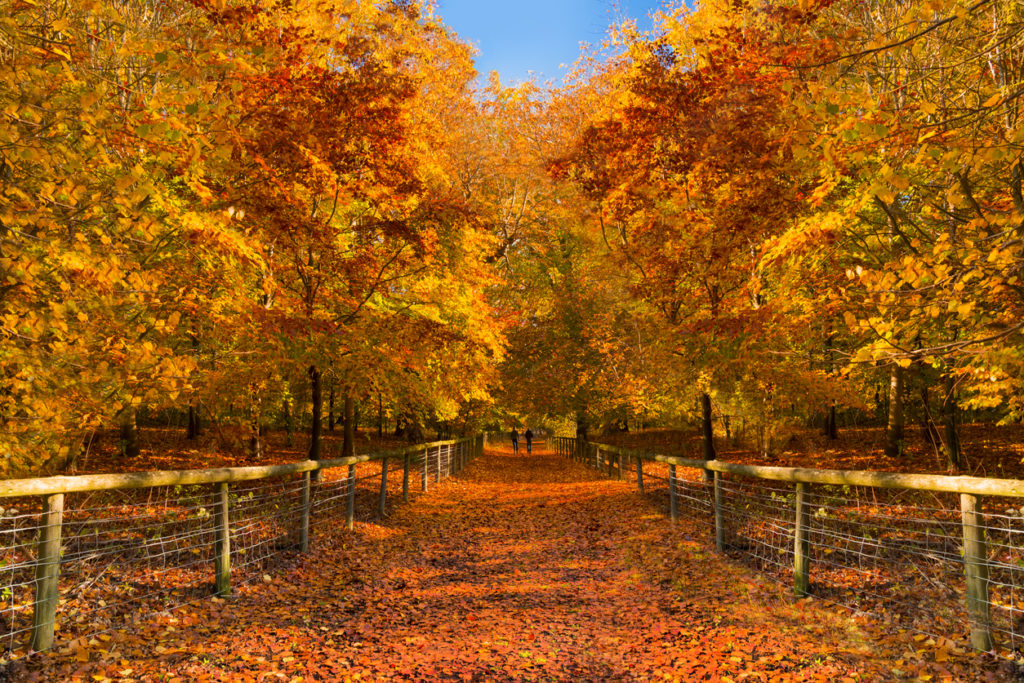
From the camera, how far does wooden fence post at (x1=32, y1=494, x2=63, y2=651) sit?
4277mm

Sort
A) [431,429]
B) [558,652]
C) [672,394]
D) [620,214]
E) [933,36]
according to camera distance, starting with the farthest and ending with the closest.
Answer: [431,429], [672,394], [620,214], [933,36], [558,652]

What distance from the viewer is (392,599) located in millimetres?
6477

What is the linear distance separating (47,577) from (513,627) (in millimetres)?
3560

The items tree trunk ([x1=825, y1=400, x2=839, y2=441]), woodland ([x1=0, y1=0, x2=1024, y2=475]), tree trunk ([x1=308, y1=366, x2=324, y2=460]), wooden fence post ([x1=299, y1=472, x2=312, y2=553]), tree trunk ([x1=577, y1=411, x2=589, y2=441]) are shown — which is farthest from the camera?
tree trunk ([x1=577, y1=411, x2=589, y2=441])

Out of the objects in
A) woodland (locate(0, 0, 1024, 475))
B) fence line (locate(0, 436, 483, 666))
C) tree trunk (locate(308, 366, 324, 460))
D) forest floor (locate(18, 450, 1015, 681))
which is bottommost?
forest floor (locate(18, 450, 1015, 681))

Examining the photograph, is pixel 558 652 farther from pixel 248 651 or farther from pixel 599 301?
pixel 599 301

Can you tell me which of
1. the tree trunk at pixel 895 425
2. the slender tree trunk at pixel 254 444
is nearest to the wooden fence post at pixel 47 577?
the slender tree trunk at pixel 254 444

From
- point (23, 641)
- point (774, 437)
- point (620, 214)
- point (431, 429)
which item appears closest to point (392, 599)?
point (23, 641)

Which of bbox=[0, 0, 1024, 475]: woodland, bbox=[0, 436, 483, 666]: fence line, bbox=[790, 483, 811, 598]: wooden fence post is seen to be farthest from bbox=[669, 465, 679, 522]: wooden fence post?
bbox=[0, 436, 483, 666]: fence line

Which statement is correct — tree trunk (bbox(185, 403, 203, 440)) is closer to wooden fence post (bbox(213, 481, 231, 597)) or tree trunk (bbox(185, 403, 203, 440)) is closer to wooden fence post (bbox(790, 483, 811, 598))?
wooden fence post (bbox(213, 481, 231, 597))

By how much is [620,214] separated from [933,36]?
18.4ft

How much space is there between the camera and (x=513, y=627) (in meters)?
5.54

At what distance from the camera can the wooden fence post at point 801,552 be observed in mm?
6047

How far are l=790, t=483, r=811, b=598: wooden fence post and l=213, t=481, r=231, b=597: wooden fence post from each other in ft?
18.2
